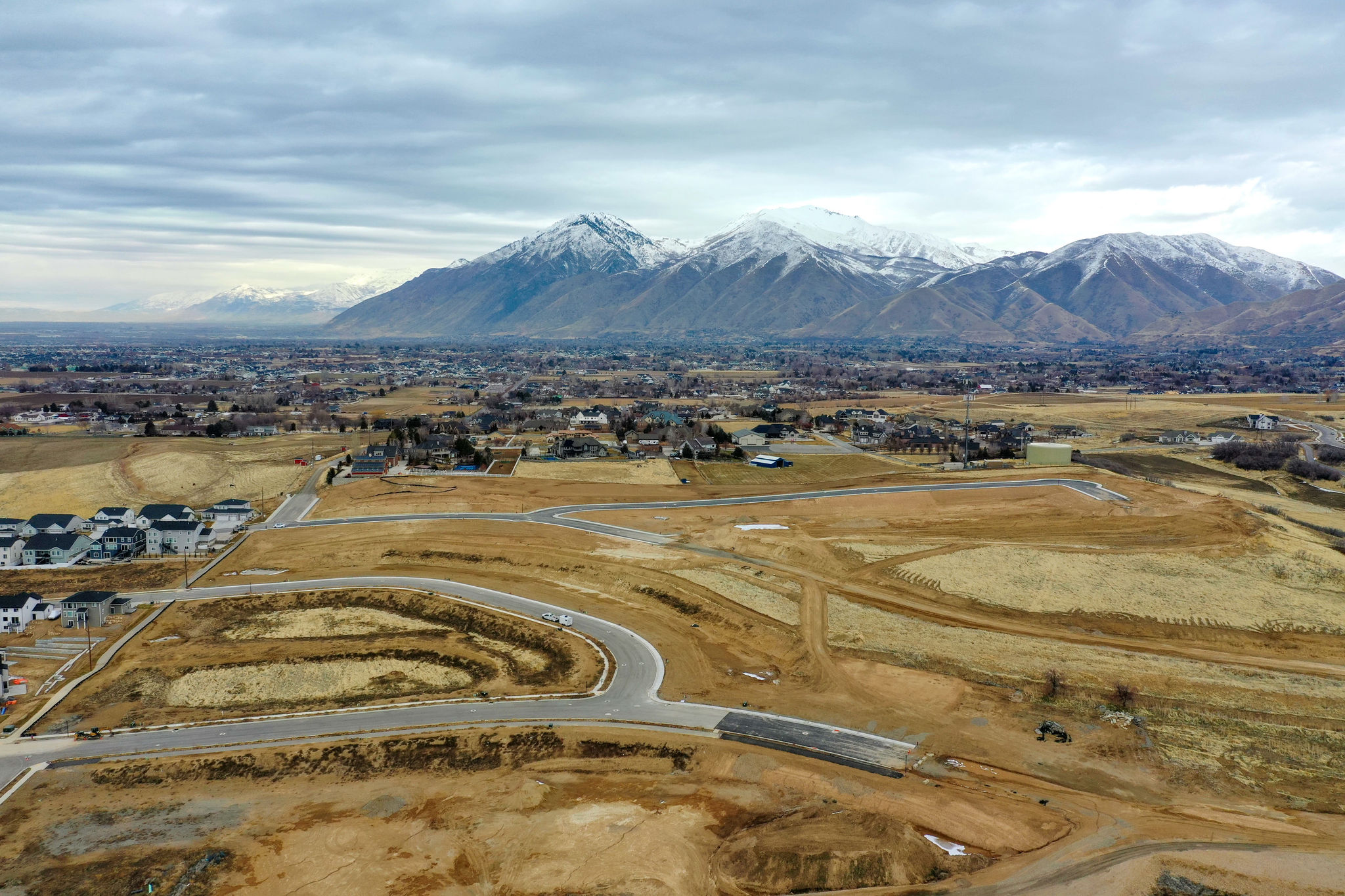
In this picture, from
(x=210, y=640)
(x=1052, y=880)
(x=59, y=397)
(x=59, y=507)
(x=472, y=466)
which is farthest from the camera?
(x=59, y=397)

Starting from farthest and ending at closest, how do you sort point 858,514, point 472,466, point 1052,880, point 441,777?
1. point 472,466
2. point 858,514
3. point 441,777
4. point 1052,880

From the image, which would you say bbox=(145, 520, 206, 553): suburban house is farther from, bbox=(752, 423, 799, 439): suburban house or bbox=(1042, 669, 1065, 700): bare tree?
bbox=(752, 423, 799, 439): suburban house

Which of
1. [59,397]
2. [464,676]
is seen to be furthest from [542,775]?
[59,397]

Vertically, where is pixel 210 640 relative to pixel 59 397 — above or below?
below

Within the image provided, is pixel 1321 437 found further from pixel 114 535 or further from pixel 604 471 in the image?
pixel 114 535

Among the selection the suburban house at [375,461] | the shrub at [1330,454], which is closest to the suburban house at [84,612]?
the suburban house at [375,461]

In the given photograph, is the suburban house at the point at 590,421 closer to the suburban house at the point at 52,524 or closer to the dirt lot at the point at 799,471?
the dirt lot at the point at 799,471

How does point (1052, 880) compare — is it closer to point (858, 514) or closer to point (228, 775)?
point (228, 775)
